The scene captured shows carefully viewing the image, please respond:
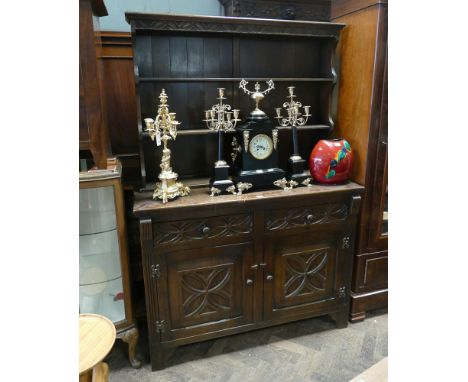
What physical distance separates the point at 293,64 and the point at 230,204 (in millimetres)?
1026

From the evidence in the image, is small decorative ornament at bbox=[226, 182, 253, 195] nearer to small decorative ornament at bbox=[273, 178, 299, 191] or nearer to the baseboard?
small decorative ornament at bbox=[273, 178, 299, 191]

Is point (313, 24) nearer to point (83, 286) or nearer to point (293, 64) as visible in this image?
point (293, 64)

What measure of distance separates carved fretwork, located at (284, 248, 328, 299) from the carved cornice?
1.19 metres

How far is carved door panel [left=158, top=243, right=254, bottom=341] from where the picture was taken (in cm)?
165

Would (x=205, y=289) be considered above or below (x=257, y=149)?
below

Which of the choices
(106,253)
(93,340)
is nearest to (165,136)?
(106,253)

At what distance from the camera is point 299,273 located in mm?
1864

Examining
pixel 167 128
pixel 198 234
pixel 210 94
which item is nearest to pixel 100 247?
pixel 198 234

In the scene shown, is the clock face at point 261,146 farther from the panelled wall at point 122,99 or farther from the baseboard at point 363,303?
the baseboard at point 363,303

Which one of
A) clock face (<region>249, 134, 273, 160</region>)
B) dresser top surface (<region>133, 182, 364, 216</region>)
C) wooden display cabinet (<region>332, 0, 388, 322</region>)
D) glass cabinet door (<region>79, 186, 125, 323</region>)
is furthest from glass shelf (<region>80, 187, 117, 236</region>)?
wooden display cabinet (<region>332, 0, 388, 322</region>)

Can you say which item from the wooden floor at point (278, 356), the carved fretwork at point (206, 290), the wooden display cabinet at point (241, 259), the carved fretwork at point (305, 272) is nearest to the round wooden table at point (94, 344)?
the wooden display cabinet at point (241, 259)

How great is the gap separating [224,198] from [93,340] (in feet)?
2.76

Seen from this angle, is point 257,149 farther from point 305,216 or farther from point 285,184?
point 305,216
